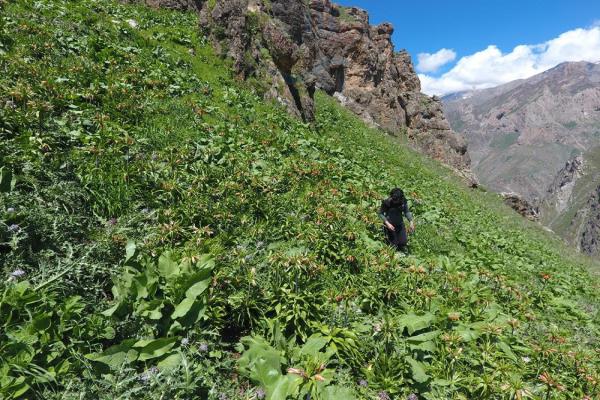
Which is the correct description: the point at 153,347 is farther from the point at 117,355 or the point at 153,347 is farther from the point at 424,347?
the point at 424,347

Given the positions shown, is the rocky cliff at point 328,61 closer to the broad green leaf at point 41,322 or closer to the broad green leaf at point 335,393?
the broad green leaf at point 41,322

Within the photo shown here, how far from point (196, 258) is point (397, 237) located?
5.34m

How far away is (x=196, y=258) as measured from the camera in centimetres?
504

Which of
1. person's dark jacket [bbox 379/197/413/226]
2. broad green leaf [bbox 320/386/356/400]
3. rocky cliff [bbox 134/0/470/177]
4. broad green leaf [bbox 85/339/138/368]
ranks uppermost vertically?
rocky cliff [bbox 134/0/470/177]

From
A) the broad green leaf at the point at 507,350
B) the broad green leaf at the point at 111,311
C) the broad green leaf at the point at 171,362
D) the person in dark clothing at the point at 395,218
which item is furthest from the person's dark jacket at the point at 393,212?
the broad green leaf at the point at 111,311

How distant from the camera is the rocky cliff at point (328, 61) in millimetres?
16469

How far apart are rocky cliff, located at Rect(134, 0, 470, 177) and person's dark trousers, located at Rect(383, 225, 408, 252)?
371 inches

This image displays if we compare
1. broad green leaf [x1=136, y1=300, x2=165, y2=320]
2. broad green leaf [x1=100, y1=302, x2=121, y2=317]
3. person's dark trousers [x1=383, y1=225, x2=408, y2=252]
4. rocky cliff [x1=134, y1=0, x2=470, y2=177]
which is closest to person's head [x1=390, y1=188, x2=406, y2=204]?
person's dark trousers [x1=383, y1=225, x2=408, y2=252]

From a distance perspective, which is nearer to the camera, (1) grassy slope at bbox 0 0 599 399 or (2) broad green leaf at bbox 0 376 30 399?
(2) broad green leaf at bbox 0 376 30 399

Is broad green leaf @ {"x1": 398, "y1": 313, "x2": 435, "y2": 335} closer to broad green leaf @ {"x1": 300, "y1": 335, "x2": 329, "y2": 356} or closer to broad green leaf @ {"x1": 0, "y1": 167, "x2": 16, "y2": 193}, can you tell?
broad green leaf @ {"x1": 300, "y1": 335, "x2": 329, "y2": 356}

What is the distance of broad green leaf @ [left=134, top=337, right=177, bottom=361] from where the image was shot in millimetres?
3553

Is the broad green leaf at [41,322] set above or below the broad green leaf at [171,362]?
above

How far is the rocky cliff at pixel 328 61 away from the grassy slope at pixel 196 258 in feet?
19.5

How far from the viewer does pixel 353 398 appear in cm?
371
